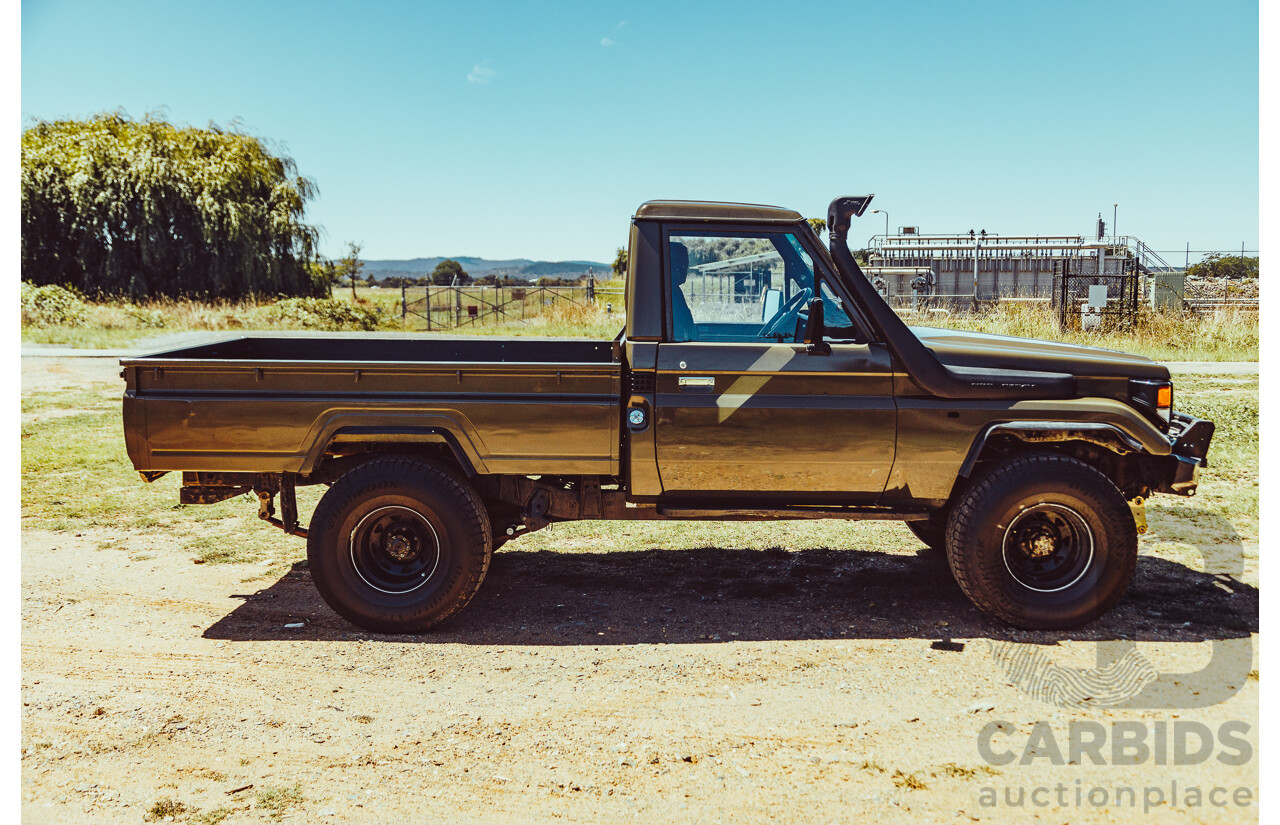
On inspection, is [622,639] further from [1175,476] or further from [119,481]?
[119,481]

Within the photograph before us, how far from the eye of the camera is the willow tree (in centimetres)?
2956

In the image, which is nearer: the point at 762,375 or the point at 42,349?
the point at 762,375

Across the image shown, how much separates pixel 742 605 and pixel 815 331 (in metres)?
1.85

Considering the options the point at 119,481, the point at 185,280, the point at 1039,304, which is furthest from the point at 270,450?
the point at 185,280

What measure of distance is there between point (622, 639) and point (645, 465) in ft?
3.30

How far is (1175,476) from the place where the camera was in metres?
4.92

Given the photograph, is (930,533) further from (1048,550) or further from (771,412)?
(771,412)

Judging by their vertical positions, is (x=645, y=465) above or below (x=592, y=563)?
above

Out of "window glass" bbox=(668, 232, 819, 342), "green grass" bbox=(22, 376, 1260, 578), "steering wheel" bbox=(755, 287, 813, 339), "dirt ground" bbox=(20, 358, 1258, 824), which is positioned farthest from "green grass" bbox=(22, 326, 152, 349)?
"steering wheel" bbox=(755, 287, 813, 339)

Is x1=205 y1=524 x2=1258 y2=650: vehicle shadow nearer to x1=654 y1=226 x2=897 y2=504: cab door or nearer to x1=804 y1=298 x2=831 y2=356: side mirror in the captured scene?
x1=654 y1=226 x2=897 y2=504: cab door

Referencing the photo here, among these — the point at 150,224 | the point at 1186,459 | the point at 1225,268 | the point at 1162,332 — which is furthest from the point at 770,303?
the point at 1225,268

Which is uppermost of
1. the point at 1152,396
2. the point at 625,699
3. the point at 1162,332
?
the point at 1162,332

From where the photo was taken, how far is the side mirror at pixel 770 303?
197 inches

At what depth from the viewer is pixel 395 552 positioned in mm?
4949
